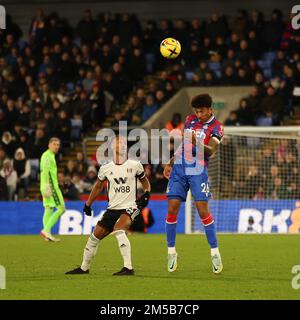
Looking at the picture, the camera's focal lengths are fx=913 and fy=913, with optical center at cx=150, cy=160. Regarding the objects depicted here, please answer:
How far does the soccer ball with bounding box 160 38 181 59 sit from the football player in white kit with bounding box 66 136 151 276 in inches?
164

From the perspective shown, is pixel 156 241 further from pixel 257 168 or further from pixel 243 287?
pixel 243 287

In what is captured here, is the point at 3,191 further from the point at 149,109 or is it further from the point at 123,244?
the point at 123,244

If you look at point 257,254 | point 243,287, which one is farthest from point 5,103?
point 243,287

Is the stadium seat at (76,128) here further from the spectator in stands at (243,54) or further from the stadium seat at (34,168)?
the spectator in stands at (243,54)

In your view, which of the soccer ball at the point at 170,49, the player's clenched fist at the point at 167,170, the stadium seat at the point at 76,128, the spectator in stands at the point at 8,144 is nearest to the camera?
the player's clenched fist at the point at 167,170

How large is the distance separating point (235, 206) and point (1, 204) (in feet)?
19.3

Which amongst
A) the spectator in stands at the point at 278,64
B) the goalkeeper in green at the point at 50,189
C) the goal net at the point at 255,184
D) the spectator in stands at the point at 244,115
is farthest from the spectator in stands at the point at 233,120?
the goalkeeper in green at the point at 50,189

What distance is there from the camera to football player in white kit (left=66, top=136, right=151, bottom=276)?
11758 millimetres

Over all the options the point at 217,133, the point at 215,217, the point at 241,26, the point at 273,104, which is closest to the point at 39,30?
the point at 241,26

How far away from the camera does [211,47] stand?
26391mm

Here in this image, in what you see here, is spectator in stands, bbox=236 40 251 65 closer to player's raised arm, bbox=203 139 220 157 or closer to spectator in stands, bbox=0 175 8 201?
spectator in stands, bbox=0 175 8 201

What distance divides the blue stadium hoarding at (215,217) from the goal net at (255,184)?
0.08ft

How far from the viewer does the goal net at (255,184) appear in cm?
2172

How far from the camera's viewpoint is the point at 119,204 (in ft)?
39.1
